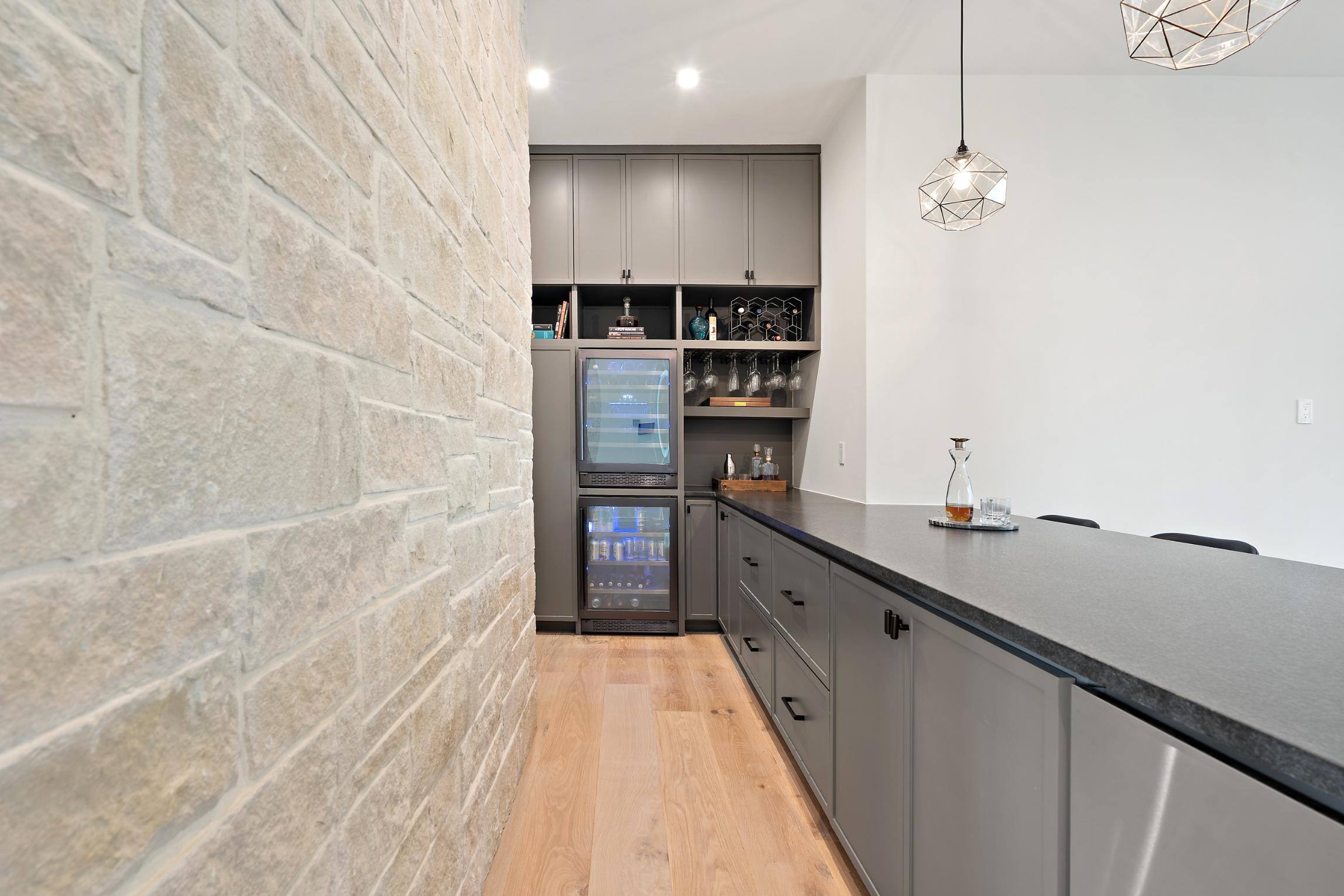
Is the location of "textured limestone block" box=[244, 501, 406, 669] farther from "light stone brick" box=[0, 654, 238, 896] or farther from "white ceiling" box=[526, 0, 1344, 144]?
"white ceiling" box=[526, 0, 1344, 144]

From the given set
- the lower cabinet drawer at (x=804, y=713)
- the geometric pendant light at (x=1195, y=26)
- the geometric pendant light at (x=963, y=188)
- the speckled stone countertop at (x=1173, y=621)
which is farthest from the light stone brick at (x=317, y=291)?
the geometric pendant light at (x=963, y=188)

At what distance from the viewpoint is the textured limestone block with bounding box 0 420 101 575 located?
325mm

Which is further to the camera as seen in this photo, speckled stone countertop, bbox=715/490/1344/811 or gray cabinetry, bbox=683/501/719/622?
gray cabinetry, bbox=683/501/719/622

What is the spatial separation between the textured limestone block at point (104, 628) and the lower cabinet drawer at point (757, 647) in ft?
6.49

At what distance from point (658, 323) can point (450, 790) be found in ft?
10.4

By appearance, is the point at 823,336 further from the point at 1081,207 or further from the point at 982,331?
the point at 1081,207

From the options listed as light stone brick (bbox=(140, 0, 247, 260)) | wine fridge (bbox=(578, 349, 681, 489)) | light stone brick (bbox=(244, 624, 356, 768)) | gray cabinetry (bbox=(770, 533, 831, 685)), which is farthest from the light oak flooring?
light stone brick (bbox=(140, 0, 247, 260))

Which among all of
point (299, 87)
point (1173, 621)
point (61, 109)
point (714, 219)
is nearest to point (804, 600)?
point (1173, 621)

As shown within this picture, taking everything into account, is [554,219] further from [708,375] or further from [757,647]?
[757,647]

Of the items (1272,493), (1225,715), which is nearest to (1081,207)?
(1272,493)

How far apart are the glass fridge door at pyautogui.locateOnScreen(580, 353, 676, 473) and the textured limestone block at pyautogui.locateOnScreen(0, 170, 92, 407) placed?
3.03 meters

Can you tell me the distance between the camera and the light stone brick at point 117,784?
325 millimetres

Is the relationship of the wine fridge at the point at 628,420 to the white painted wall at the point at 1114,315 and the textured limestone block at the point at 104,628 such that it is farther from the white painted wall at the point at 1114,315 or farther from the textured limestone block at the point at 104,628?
the textured limestone block at the point at 104,628

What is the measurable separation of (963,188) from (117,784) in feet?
8.21
